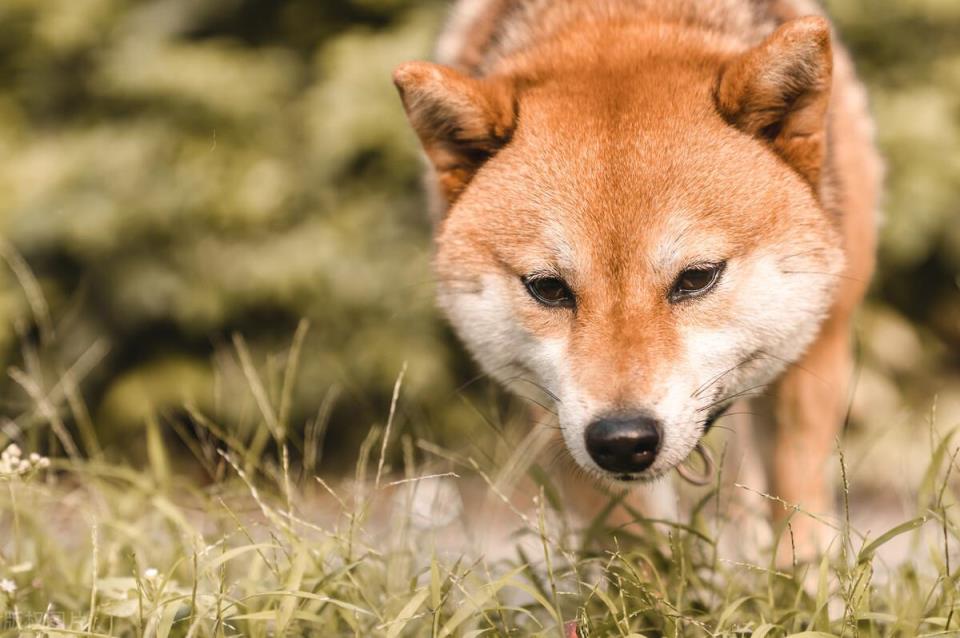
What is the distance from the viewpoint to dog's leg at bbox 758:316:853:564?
385cm

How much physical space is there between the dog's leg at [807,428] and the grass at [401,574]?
0.51 m

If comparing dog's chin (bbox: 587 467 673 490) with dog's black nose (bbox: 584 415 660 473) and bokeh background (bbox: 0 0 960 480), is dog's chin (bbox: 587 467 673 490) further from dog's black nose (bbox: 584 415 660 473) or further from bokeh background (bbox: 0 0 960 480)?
bokeh background (bbox: 0 0 960 480)

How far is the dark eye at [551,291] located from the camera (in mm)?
3004

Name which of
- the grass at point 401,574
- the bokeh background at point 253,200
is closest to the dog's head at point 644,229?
the grass at point 401,574

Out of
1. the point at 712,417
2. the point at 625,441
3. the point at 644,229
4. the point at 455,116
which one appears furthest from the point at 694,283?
the point at 455,116

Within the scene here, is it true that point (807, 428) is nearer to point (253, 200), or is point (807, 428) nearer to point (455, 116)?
point (455, 116)

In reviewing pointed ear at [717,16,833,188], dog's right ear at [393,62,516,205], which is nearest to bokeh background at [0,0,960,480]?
dog's right ear at [393,62,516,205]

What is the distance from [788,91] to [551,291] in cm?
86

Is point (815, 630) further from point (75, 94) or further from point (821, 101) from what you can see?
point (75, 94)

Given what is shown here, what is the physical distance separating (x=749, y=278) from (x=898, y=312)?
3073mm

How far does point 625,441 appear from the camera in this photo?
262 centimetres

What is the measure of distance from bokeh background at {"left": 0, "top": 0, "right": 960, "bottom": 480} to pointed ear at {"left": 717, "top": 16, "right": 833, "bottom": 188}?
2.15 meters

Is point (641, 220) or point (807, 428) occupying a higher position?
point (641, 220)

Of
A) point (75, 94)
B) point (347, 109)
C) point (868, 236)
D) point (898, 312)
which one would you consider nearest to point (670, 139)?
point (868, 236)
